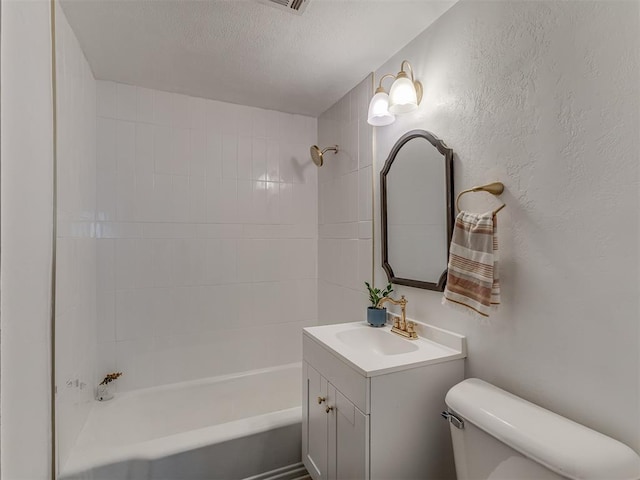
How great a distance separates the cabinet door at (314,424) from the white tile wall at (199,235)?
899 millimetres

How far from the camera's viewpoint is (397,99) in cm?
148

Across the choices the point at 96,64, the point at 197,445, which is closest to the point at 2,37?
the point at 96,64

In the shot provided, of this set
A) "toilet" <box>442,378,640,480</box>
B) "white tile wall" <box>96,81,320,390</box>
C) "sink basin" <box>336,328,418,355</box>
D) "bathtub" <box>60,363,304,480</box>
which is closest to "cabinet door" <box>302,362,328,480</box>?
"bathtub" <box>60,363,304,480</box>

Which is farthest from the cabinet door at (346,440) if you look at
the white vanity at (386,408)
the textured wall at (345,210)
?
the textured wall at (345,210)

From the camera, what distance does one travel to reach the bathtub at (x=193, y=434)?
1430mm

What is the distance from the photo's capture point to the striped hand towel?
1.11 meters

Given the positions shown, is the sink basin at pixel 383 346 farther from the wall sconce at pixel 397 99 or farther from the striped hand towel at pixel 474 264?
the wall sconce at pixel 397 99

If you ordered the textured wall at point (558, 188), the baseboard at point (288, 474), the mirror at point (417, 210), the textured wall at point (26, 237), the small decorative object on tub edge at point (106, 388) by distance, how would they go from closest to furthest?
1. the textured wall at point (26, 237)
2. the textured wall at point (558, 188)
3. the mirror at point (417, 210)
4. the baseboard at point (288, 474)
5. the small decorative object on tub edge at point (106, 388)

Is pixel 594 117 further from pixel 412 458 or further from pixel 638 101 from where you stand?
pixel 412 458

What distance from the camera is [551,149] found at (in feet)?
3.35

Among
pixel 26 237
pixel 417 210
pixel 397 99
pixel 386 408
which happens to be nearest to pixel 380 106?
pixel 397 99

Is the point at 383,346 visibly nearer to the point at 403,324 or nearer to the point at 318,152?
the point at 403,324

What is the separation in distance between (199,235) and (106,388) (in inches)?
42.2

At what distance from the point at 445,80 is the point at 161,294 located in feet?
6.67
